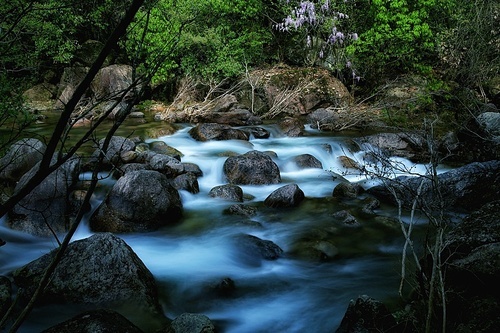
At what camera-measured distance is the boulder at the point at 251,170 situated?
8.77m

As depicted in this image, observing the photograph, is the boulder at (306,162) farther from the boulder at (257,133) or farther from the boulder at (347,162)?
the boulder at (257,133)

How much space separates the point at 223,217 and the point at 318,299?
2772 mm

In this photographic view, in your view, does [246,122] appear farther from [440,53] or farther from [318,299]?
[318,299]

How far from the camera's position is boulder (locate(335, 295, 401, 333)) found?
11.4 feet

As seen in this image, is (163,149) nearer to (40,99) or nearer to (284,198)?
(284,198)

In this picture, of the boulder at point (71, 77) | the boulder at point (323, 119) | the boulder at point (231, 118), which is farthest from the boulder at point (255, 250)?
the boulder at point (71, 77)

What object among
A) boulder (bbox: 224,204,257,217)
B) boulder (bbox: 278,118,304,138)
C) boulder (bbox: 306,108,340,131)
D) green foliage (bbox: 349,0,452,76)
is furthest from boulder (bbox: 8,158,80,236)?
green foliage (bbox: 349,0,452,76)

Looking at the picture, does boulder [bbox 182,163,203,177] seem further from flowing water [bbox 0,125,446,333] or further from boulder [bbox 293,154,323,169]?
boulder [bbox 293,154,323,169]

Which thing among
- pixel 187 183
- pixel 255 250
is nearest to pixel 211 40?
pixel 187 183

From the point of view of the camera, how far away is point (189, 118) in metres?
14.7

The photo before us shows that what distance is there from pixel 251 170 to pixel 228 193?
1069 millimetres

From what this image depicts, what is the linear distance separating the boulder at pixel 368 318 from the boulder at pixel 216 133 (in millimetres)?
8879

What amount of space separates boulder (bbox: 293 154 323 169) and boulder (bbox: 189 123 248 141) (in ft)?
8.36

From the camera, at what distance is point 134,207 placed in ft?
21.3
